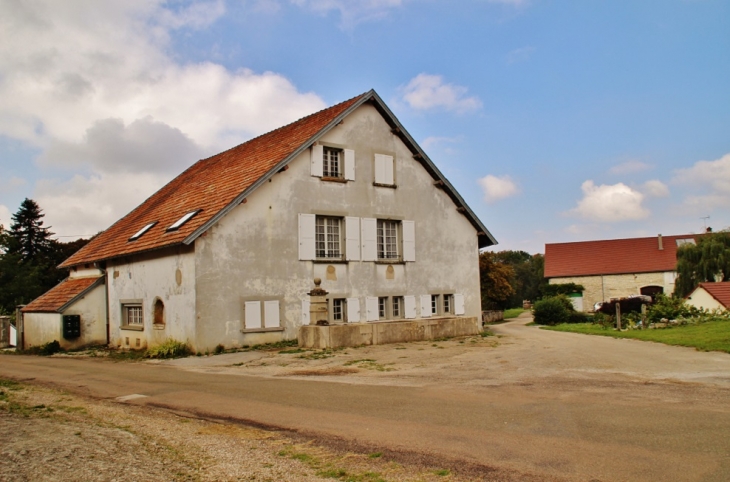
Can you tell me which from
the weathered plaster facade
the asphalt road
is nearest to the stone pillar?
the asphalt road

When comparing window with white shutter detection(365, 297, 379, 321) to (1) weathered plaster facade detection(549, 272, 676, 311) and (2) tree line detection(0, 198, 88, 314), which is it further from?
(1) weathered plaster facade detection(549, 272, 676, 311)

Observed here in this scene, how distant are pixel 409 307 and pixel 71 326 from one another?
12.6 meters

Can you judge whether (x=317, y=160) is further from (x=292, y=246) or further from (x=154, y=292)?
(x=154, y=292)

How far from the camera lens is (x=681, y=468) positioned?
5.77 m

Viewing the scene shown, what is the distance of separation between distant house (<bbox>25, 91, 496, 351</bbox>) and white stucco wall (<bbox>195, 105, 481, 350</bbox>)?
4 centimetres

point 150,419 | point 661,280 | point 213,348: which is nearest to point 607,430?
point 150,419

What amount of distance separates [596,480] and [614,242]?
5318 cm

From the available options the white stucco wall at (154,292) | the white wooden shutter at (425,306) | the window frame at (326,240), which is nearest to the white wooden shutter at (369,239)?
the window frame at (326,240)

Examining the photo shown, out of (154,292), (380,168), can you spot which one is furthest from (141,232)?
(380,168)

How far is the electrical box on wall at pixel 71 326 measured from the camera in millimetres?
22812

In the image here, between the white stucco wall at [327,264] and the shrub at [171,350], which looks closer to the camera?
the shrub at [171,350]

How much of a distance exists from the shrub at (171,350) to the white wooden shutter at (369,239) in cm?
712

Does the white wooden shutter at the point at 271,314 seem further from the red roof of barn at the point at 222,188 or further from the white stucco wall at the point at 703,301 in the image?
the white stucco wall at the point at 703,301

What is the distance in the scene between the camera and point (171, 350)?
1836 centimetres
